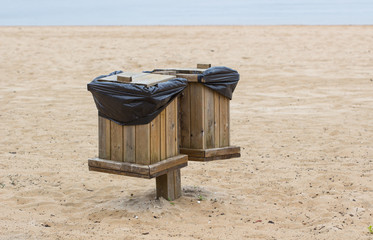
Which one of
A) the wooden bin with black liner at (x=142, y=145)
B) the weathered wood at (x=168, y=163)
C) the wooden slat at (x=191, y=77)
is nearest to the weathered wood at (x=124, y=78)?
the wooden bin with black liner at (x=142, y=145)

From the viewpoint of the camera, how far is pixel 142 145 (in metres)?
4.96

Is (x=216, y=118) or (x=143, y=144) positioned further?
(x=216, y=118)

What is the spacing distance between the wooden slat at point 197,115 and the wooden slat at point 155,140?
0.52 metres

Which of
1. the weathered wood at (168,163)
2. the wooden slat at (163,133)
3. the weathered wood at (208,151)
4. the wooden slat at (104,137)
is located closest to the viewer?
the weathered wood at (168,163)

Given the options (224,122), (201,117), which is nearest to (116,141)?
(201,117)

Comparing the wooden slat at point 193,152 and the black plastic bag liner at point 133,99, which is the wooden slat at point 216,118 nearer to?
the wooden slat at point 193,152

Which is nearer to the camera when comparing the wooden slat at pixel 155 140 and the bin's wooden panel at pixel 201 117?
the wooden slat at pixel 155 140

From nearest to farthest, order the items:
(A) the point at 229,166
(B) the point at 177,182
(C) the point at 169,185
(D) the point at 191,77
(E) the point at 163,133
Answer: (E) the point at 163,133, (D) the point at 191,77, (C) the point at 169,185, (B) the point at 177,182, (A) the point at 229,166

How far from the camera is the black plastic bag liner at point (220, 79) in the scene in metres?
5.32

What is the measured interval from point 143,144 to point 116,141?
0.31 m

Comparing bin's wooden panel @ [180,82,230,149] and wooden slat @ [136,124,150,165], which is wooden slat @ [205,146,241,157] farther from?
wooden slat @ [136,124,150,165]

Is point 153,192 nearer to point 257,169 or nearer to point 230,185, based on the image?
point 230,185

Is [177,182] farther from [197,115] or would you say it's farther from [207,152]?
[197,115]

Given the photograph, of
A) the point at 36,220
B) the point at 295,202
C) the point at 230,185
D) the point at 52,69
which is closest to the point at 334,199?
the point at 295,202
